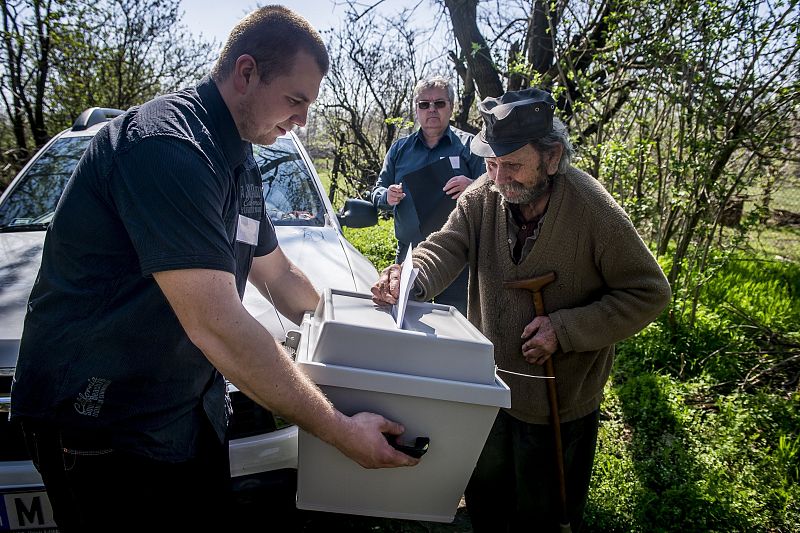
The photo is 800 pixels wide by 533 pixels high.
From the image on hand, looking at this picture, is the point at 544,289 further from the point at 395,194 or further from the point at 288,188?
the point at 288,188

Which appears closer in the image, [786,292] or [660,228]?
[660,228]

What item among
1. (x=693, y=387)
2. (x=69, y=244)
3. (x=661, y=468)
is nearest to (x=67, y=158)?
(x=69, y=244)

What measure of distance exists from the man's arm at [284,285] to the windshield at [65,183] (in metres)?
1.26

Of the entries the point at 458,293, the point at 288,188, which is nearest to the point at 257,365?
the point at 288,188

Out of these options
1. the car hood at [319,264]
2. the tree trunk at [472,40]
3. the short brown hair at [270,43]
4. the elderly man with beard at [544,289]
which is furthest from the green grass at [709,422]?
the tree trunk at [472,40]

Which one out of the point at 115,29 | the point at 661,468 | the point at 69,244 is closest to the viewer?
the point at 69,244

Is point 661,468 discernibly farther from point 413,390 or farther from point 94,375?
point 94,375

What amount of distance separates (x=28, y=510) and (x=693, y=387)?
3883 mm

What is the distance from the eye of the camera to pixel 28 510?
200 centimetres

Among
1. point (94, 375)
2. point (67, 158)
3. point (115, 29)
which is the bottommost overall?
point (94, 375)

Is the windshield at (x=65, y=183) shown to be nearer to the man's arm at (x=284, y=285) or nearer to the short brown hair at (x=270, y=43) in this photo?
the man's arm at (x=284, y=285)

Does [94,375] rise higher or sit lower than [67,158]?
lower

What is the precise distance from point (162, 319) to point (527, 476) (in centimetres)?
155

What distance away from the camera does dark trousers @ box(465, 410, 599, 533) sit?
2.23m
